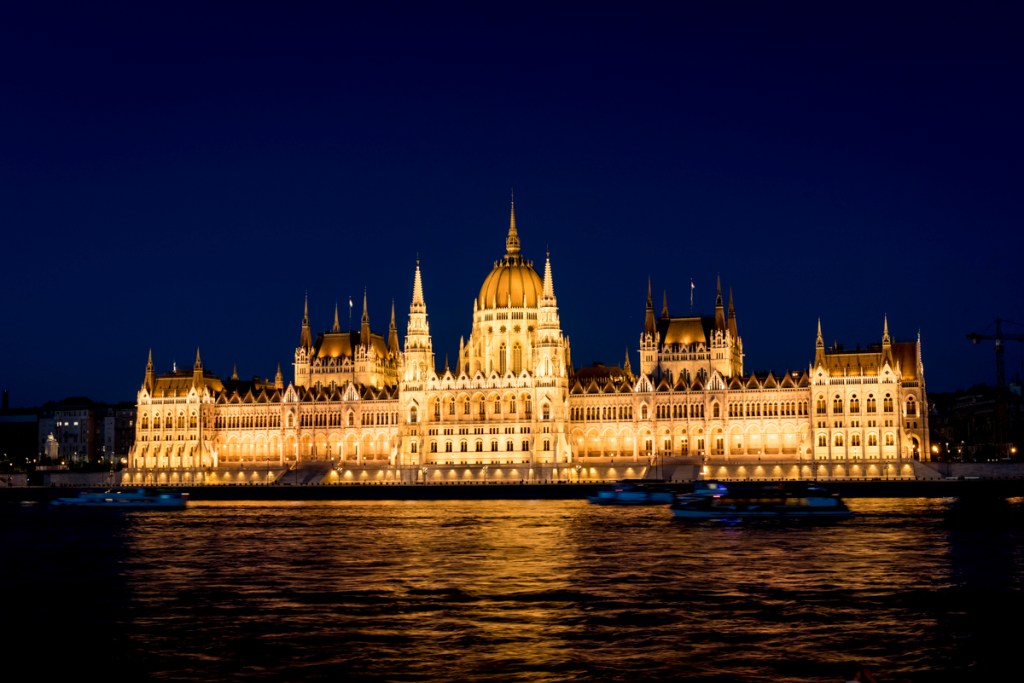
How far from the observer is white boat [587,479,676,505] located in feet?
387

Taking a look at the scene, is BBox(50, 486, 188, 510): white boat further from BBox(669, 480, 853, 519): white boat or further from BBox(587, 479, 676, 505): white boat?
BBox(669, 480, 853, 519): white boat

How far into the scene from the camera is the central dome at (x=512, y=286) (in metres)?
171

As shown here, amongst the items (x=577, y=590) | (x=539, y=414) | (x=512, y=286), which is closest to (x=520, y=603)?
(x=577, y=590)

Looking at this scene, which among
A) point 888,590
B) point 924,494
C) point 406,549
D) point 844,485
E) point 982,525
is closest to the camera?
point 888,590

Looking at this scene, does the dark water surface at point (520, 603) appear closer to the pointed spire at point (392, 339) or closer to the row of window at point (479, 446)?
the row of window at point (479, 446)

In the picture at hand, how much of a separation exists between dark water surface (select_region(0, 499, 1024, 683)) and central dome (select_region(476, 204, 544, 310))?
9000 cm

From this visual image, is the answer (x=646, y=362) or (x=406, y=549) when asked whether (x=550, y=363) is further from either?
(x=406, y=549)

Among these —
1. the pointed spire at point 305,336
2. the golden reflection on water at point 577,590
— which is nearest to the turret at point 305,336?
the pointed spire at point 305,336

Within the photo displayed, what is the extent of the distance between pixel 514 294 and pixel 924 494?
64046mm

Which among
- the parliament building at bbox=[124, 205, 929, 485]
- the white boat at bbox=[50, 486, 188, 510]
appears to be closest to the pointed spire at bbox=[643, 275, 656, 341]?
the parliament building at bbox=[124, 205, 929, 485]

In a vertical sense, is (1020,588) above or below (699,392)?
below

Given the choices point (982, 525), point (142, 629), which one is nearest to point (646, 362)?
point (982, 525)

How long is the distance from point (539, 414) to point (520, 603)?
113m

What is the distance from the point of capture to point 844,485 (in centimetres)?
13400
